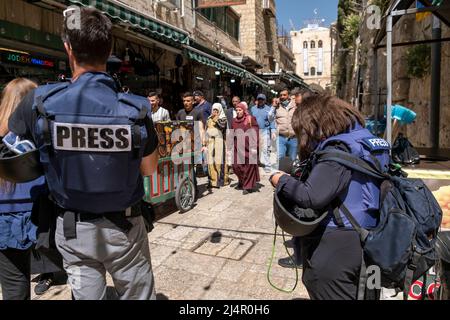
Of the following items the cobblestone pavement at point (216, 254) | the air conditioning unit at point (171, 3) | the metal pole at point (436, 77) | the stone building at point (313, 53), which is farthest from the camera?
the stone building at point (313, 53)

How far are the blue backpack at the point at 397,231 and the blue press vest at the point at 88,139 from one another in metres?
0.95

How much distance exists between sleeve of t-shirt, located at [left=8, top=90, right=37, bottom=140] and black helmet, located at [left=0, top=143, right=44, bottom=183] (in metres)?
0.10

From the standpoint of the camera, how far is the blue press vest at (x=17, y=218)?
6.76 ft

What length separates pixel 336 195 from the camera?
5.50ft

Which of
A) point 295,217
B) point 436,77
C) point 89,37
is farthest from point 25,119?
point 436,77

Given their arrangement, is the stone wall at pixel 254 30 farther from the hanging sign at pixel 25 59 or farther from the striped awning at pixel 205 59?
the hanging sign at pixel 25 59

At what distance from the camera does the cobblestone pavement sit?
3.05m

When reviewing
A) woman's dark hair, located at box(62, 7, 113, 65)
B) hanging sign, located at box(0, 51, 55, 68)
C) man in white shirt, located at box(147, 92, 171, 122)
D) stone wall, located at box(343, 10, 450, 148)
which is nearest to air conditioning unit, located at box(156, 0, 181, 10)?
hanging sign, located at box(0, 51, 55, 68)

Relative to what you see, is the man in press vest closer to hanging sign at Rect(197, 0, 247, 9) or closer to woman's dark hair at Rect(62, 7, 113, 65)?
woman's dark hair at Rect(62, 7, 113, 65)

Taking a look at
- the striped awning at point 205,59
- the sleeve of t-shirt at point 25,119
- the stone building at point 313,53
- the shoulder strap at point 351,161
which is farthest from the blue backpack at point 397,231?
the stone building at point 313,53

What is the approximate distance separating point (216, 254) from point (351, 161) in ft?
8.31

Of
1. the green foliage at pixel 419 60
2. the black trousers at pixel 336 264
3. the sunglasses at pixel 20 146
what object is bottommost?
the black trousers at pixel 336 264

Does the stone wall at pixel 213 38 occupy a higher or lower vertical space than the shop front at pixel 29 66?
higher

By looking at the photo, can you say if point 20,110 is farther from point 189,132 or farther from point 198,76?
point 198,76
